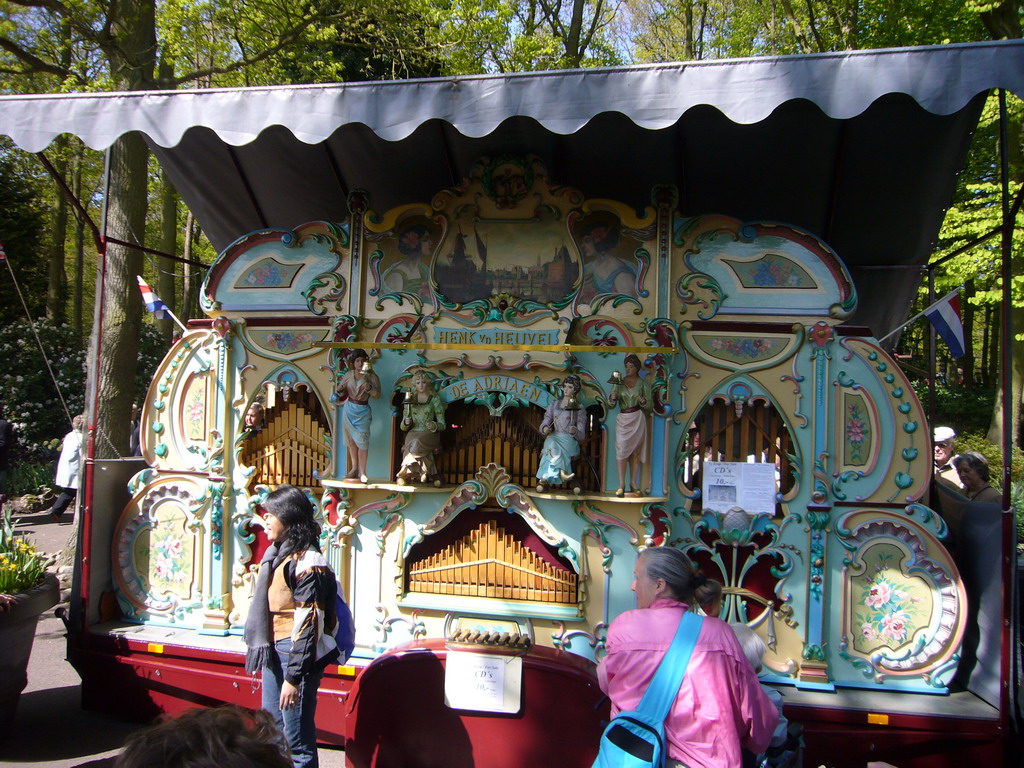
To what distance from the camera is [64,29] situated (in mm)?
10078

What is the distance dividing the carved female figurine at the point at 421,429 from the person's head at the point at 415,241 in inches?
31.5

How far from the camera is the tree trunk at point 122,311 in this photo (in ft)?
23.2

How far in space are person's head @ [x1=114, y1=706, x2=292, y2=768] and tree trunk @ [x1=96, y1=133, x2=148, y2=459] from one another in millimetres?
6176

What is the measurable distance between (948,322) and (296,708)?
14.3ft

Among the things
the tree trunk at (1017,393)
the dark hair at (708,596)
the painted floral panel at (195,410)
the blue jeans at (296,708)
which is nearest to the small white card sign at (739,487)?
the dark hair at (708,596)

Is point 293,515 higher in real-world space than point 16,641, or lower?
higher

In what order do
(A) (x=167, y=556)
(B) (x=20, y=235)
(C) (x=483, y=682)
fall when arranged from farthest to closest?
1. (B) (x=20, y=235)
2. (A) (x=167, y=556)
3. (C) (x=483, y=682)

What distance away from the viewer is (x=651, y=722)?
223 cm

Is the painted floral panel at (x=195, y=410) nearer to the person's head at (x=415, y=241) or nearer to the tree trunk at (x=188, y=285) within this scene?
the person's head at (x=415, y=241)

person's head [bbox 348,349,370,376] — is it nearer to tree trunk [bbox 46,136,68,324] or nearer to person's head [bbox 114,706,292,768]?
person's head [bbox 114,706,292,768]

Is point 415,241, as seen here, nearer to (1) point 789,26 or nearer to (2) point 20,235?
(1) point 789,26

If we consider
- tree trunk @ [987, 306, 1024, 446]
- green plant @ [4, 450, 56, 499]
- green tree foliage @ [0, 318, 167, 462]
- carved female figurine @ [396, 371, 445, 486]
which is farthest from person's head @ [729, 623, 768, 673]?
green tree foliage @ [0, 318, 167, 462]

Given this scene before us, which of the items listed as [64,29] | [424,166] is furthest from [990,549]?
[64,29]

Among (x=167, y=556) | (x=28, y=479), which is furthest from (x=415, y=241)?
(x=28, y=479)
